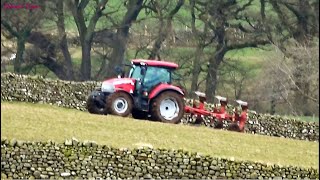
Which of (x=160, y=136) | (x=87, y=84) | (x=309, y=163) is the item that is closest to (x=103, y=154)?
(x=160, y=136)

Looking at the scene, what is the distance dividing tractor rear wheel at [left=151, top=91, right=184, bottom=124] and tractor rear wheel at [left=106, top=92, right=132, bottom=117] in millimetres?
629

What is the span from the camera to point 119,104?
26578 millimetres

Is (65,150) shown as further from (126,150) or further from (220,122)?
(220,122)

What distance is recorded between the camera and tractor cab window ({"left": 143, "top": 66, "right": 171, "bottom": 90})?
2688cm

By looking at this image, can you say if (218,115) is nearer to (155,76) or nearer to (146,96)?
(155,76)

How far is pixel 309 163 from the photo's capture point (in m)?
22.4

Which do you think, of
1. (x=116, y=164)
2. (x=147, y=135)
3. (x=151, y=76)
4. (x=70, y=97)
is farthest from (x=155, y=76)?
(x=116, y=164)

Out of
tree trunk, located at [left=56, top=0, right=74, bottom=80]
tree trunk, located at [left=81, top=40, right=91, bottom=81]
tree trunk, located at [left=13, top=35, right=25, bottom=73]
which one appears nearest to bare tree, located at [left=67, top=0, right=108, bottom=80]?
tree trunk, located at [left=81, top=40, right=91, bottom=81]

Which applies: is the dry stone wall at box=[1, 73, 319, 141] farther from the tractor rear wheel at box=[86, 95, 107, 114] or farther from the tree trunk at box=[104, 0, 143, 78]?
the tree trunk at box=[104, 0, 143, 78]

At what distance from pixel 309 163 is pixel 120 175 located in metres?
4.42

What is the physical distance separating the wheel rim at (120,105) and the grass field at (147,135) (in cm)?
81

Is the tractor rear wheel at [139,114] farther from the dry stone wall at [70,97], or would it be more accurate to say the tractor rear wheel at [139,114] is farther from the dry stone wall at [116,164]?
the dry stone wall at [116,164]

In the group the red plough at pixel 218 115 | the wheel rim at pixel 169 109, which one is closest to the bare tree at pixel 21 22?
the red plough at pixel 218 115

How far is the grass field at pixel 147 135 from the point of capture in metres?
21.5
